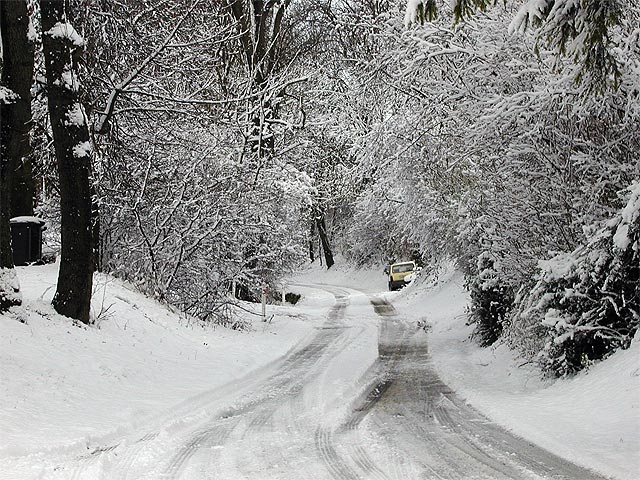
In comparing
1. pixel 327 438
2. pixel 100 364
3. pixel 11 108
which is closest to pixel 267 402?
pixel 327 438

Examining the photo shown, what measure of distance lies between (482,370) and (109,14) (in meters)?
8.54

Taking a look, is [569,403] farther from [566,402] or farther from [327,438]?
[327,438]

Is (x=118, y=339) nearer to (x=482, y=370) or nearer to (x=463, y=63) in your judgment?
(x=482, y=370)

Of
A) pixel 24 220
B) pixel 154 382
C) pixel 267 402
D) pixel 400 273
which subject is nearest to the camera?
pixel 267 402

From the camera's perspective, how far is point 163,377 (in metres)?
10.5

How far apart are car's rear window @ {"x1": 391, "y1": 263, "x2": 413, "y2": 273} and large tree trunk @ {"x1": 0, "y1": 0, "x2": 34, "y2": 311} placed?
98.9 ft

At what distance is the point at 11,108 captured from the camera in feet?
35.2

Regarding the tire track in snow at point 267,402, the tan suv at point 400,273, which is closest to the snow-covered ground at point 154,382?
the tire track in snow at point 267,402

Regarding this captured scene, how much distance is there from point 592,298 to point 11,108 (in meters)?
8.91

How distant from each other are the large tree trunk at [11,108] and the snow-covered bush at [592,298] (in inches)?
291

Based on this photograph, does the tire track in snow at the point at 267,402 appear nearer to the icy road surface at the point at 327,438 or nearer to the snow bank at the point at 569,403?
the icy road surface at the point at 327,438

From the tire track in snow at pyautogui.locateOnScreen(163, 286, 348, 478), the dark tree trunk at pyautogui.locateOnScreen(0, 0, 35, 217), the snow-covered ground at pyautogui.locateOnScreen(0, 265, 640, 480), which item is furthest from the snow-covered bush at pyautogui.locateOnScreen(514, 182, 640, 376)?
the dark tree trunk at pyautogui.locateOnScreen(0, 0, 35, 217)

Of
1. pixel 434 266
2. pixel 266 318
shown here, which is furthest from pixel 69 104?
pixel 434 266

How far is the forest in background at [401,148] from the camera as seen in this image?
888 centimetres
